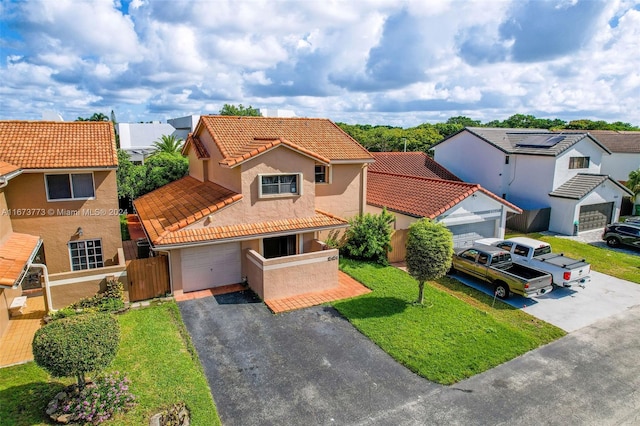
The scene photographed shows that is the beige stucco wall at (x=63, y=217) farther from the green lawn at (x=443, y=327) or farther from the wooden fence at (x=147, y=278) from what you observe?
the green lawn at (x=443, y=327)

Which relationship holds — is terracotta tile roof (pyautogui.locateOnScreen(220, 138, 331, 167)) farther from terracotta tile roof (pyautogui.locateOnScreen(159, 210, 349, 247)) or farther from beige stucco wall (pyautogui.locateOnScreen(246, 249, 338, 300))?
beige stucco wall (pyautogui.locateOnScreen(246, 249, 338, 300))

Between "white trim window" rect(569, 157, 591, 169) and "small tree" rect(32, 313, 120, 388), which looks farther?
"white trim window" rect(569, 157, 591, 169)

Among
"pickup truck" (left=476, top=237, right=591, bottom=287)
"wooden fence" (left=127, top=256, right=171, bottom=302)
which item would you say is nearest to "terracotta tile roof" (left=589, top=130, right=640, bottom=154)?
"pickup truck" (left=476, top=237, right=591, bottom=287)

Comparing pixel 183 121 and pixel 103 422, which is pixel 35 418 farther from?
pixel 183 121

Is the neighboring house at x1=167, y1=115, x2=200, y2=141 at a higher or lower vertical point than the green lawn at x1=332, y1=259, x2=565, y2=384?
higher

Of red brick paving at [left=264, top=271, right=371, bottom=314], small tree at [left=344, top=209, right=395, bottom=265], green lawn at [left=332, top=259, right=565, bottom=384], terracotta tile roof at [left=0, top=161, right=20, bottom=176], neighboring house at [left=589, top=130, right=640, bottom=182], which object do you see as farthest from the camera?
neighboring house at [left=589, top=130, right=640, bottom=182]

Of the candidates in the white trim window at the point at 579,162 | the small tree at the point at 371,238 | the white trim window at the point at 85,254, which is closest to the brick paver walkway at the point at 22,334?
the white trim window at the point at 85,254

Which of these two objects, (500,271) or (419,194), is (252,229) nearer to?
(500,271)

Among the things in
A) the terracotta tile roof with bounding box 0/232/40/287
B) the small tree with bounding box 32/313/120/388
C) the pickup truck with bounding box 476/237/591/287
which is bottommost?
the pickup truck with bounding box 476/237/591/287
